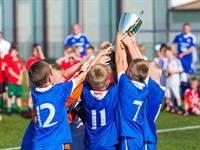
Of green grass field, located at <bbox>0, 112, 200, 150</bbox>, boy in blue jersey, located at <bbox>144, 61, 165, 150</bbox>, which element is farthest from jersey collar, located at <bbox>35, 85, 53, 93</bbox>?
green grass field, located at <bbox>0, 112, 200, 150</bbox>

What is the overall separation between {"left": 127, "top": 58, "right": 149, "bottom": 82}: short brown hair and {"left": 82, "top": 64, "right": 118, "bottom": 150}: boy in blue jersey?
0.23m

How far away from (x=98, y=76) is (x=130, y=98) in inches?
16.3

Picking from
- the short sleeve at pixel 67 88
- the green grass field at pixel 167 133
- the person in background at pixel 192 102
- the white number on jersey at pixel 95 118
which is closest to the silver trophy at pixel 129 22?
the short sleeve at pixel 67 88

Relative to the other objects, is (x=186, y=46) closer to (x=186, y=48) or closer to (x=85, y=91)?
(x=186, y=48)

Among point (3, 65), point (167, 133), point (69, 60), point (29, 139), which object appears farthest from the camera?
point (3, 65)

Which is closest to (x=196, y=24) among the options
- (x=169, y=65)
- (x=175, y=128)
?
(x=169, y=65)

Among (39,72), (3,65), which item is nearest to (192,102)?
(3,65)

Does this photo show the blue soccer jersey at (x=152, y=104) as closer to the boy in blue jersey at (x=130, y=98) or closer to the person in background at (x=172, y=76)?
the boy in blue jersey at (x=130, y=98)

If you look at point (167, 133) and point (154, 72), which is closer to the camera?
point (154, 72)

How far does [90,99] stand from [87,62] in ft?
1.60

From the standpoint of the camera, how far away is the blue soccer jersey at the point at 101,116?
20.9 feet

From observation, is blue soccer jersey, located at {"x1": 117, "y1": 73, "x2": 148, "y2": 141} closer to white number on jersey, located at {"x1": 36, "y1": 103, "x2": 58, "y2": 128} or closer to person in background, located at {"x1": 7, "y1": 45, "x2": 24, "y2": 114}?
white number on jersey, located at {"x1": 36, "y1": 103, "x2": 58, "y2": 128}

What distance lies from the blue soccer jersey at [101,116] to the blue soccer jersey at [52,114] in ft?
0.71

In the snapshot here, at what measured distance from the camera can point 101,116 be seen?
638 centimetres
